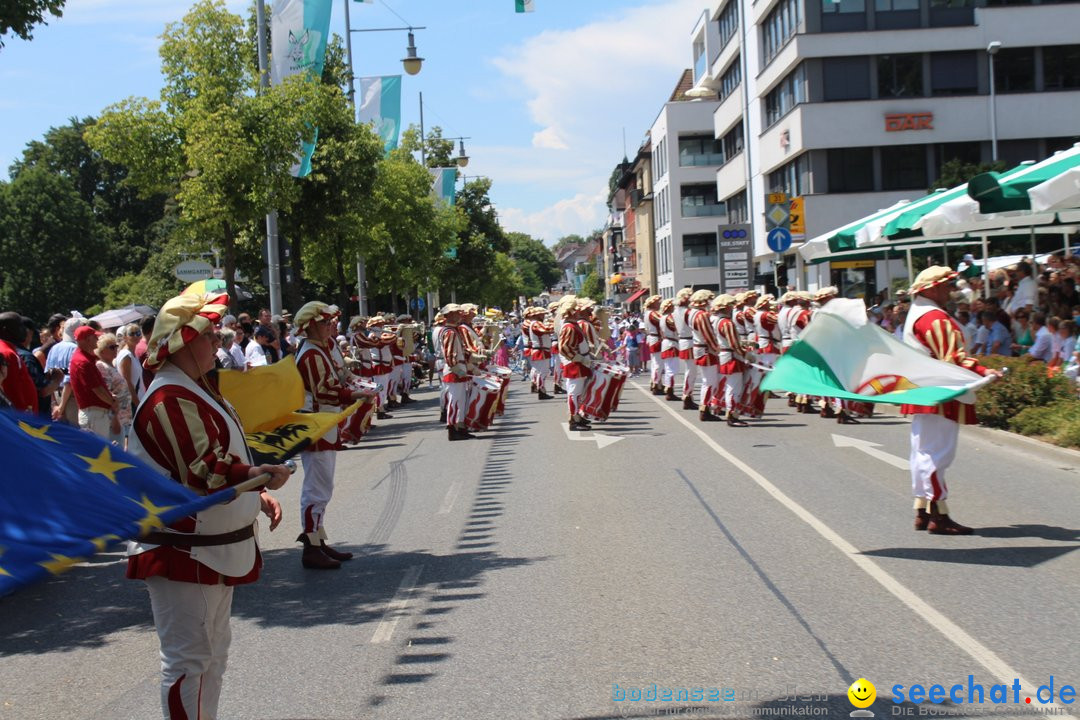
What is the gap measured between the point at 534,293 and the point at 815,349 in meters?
175

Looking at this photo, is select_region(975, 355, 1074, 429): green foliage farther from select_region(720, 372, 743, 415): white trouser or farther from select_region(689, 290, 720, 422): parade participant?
select_region(689, 290, 720, 422): parade participant

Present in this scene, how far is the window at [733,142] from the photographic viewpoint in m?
55.1

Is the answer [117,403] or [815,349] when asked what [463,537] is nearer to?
[815,349]

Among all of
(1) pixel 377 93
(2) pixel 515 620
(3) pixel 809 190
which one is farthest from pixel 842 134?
(2) pixel 515 620

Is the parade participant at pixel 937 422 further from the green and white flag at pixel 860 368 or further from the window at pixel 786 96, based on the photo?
the window at pixel 786 96

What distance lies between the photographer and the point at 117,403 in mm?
11758

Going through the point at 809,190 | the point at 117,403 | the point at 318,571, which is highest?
the point at 809,190

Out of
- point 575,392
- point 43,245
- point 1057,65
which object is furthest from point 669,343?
point 43,245

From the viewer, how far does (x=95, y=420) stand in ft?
37.4

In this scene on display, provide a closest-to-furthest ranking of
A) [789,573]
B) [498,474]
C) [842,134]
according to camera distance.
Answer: [789,573] < [498,474] < [842,134]

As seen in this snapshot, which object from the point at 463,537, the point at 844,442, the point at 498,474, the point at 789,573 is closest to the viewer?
the point at 789,573

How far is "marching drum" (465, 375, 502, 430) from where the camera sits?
58.2 feet

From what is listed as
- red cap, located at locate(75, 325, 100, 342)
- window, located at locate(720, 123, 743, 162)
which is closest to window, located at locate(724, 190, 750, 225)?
window, located at locate(720, 123, 743, 162)

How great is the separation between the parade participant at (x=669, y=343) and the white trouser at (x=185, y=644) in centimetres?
1859
